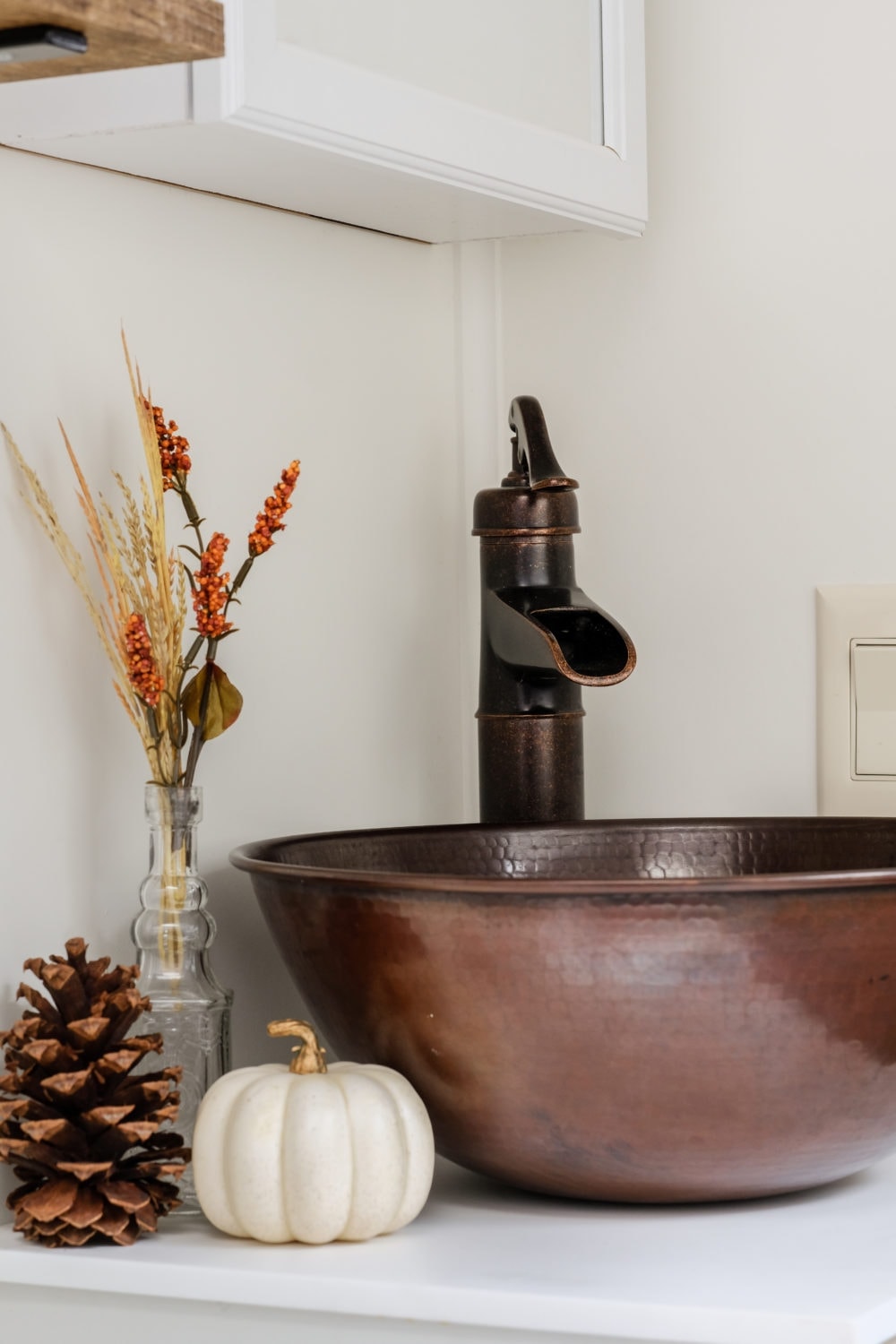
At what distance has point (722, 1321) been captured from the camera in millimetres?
758

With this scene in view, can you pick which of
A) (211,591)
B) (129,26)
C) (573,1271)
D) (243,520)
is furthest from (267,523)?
(573,1271)

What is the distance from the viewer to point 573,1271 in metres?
0.83

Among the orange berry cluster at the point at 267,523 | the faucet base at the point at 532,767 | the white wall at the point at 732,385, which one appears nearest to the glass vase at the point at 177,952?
the orange berry cluster at the point at 267,523

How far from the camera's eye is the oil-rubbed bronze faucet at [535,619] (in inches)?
47.8

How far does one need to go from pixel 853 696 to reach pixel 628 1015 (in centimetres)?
51

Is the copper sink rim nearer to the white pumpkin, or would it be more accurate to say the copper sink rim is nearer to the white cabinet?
the white pumpkin

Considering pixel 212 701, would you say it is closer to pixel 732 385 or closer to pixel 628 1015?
pixel 628 1015

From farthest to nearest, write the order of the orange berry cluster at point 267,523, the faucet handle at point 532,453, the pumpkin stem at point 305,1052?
the faucet handle at point 532,453 → the orange berry cluster at point 267,523 → the pumpkin stem at point 305,1052

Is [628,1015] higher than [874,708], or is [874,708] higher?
[874,708]

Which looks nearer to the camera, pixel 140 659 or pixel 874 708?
pixel 140 659

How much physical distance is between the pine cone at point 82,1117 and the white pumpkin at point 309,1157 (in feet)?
0.09

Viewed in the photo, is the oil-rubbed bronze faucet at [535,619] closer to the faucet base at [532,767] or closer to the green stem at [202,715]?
the faucet base at [532,767]

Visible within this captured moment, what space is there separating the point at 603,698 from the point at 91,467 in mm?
511

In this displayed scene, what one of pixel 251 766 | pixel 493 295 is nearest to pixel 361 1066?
pixel 251 766
